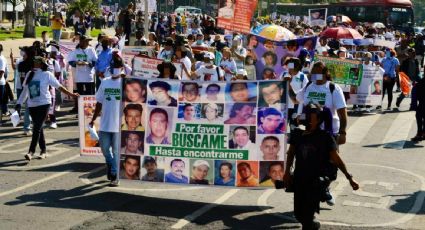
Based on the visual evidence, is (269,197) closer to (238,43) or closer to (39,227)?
(39,227)

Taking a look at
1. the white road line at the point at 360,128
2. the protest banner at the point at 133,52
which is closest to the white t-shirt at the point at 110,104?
the white road line at the point at 360,128

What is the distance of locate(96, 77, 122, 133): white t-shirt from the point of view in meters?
10.7

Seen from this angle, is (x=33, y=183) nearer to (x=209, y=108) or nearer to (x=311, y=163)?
(x=209, y=108)

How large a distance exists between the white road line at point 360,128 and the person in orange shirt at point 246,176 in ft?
21.1

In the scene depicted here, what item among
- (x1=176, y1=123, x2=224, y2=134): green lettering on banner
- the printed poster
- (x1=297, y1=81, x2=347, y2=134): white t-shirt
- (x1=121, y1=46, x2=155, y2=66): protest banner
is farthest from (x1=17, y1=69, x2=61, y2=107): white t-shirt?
the printed poster

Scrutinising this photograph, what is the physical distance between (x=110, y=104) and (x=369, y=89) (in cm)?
1209

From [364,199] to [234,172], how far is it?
6.69 ft

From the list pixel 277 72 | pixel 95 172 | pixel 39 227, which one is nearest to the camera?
pixel 39 227

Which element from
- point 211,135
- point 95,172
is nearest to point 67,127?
point 95,172

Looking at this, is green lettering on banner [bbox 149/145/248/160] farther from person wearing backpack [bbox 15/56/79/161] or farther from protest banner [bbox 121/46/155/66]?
protest banner [bbox 121/46/155/66]

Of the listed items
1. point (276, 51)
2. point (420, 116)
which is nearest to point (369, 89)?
point (276, 51)

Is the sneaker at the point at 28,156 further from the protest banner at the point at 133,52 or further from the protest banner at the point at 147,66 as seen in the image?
the protest banner at the point at 133,52

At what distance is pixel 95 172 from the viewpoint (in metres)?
11.8

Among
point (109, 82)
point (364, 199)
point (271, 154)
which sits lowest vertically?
point (364, 199)
